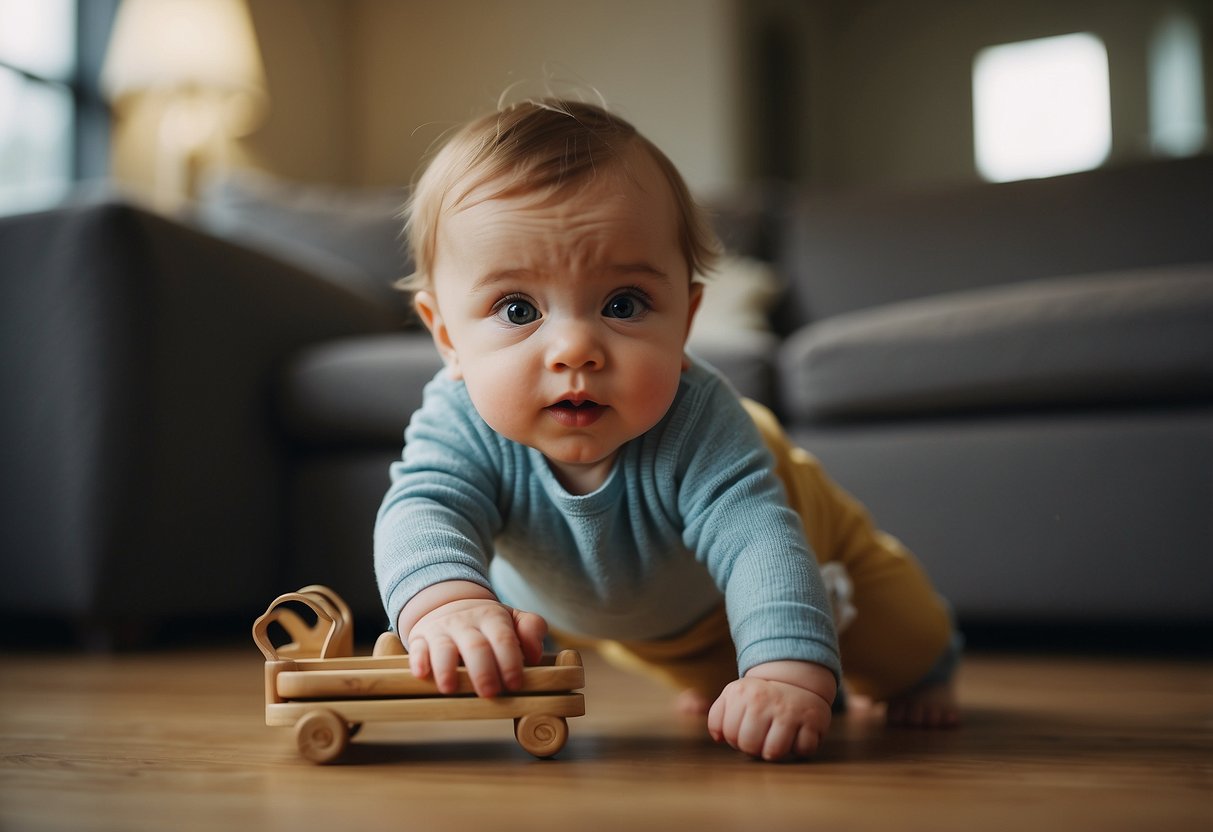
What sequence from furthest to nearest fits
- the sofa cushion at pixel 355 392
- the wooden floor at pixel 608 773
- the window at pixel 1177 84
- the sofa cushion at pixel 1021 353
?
the window at pixel 1177 84 < the sofa cushion at pixel 355 392 < the sofa cushion at pixel 1021 353 < the wooden floor at pixel 608 773

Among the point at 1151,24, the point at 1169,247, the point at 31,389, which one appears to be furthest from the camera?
the point at 1151,24

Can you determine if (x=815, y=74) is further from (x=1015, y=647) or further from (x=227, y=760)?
(x=227, y=760)

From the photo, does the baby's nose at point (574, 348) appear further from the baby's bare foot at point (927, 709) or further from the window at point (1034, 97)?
the window at point (1034, 97)

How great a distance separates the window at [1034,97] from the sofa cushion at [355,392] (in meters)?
4.93

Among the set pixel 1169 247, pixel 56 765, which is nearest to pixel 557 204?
pixel 56 765

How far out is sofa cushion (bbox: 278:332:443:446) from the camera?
1468 millimetres

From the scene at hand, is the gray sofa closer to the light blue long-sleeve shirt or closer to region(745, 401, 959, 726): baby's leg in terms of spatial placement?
region(745, 401, 959, 726): baby's leg

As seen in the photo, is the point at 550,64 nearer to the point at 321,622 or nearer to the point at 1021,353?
the point at 1021,353

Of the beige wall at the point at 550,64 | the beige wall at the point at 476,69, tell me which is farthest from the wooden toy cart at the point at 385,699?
the beige wall at the point at 550,64

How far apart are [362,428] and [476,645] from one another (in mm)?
950

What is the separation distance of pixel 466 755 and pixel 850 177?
5.47 metres

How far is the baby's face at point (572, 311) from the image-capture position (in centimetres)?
66

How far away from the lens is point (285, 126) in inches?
141

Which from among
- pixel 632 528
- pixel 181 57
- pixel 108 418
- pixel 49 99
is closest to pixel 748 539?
pixel 632 528
